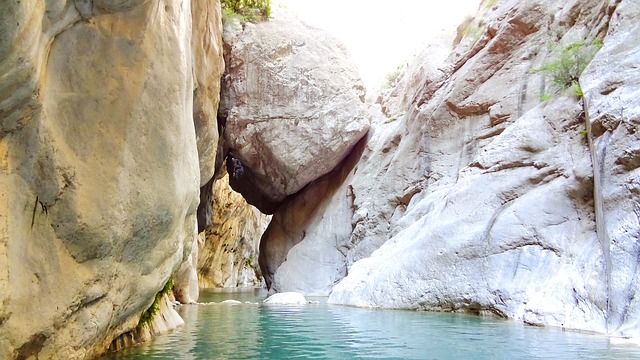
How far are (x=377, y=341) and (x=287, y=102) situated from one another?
17.3 metres

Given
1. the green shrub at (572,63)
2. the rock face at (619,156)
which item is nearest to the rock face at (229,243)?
the green shrub at (572,63)

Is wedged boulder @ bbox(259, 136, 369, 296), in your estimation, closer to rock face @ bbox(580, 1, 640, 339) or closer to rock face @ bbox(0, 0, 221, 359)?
rock face @ bbox(580, 1, 640, 339)

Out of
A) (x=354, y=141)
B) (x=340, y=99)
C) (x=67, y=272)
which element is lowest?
(x=67, y=272)

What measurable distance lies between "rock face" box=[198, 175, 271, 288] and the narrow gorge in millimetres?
14437

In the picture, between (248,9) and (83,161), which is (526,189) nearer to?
(83,161)

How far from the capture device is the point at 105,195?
4.91m

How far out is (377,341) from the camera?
7.25 m

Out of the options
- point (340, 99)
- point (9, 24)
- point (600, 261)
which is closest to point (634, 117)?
point (600, 261)

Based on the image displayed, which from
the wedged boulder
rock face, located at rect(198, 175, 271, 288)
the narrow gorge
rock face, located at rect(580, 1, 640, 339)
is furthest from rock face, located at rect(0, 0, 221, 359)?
rock face, located at rect(198, 175, 271, 288)

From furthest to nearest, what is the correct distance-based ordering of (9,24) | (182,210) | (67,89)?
(182,210) < (67,89) < (9,24)

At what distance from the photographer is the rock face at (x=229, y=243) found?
4291 centimetres

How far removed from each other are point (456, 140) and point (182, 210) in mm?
14735

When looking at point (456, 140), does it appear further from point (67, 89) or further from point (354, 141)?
point (67, 89)

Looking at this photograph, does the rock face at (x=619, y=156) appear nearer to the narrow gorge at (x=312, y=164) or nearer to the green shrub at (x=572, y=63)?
the narrow gorge at (x=312, y=164)
